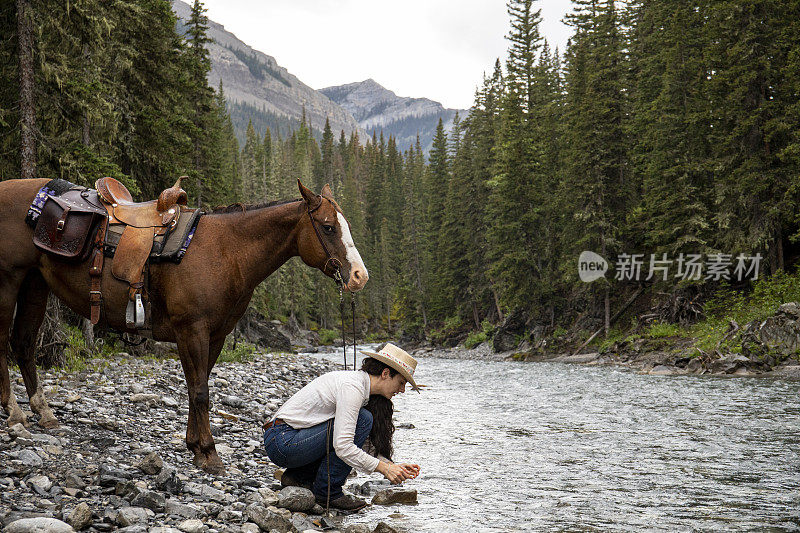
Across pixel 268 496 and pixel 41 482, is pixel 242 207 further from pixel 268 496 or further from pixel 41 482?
pixel 41 482

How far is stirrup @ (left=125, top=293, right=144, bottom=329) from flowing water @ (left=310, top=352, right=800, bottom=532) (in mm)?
2766

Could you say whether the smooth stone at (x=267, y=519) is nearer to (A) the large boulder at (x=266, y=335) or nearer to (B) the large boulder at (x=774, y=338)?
(B) the large boulder at (x=774, y=338)

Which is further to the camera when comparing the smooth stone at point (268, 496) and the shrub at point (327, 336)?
the shrub at point (327, 336)

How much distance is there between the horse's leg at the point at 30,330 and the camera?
20.5 ft

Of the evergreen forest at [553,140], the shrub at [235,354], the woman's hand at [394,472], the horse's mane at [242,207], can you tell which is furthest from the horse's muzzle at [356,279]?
the shrub at [235,354]

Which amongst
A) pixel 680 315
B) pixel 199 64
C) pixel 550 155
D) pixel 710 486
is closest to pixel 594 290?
pixel 680 315

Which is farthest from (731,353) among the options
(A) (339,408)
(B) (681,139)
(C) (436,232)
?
(C) (436,232)

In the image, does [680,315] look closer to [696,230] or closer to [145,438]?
[696,230]

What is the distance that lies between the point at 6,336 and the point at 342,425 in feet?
12.3

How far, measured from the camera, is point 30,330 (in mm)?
6309

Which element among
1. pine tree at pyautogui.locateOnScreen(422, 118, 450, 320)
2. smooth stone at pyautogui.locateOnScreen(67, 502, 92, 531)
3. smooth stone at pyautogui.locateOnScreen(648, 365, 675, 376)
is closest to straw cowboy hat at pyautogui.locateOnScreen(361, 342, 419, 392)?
smooth stone at pyautogui.locateOnScreen(67, 502, 92, 531)

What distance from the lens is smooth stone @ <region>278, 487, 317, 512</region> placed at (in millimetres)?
5195

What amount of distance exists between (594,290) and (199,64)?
25.1m

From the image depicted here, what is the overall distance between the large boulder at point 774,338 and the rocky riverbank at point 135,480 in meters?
17.6
